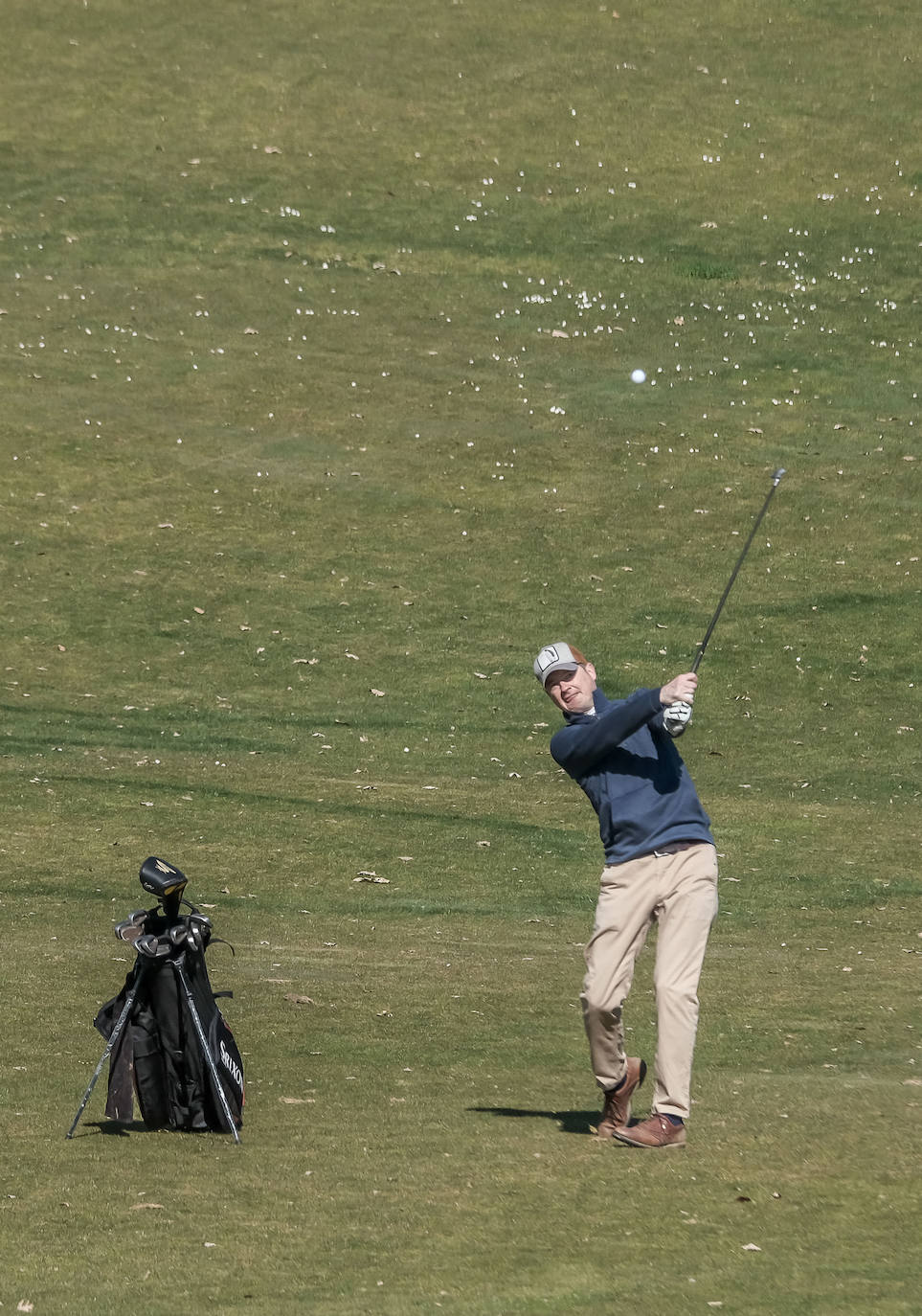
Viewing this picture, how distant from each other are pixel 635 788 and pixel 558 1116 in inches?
63.6

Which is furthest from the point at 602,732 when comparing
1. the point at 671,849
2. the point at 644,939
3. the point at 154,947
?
the point at 154,947

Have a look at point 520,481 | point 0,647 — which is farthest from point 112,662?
point 520,481

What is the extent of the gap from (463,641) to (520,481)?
439 centimetres

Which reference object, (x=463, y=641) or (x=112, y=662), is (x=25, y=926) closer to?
(x=112, y=662)

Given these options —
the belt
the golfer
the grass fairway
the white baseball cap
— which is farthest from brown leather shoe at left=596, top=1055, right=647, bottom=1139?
the white baseball cap

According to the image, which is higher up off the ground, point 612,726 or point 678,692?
point 678,692

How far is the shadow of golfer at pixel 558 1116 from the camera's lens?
335 inches

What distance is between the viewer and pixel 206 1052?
26.6ft

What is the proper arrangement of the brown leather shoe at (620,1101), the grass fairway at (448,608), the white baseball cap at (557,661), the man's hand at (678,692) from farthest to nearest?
the white baseball cap at (557,661), the brown leather shoe at (620,1101), the man's hand at (678,692), the grass fairway at (448,608)

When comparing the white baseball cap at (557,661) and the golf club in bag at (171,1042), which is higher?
the white baseball cap at (557,661)

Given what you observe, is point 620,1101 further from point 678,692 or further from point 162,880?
point 162,880

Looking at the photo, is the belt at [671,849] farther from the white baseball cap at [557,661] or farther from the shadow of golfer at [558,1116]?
the shadow of golfer at [558,1116]

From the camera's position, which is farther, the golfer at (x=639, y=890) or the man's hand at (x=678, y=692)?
the golfer at (x=639, y=890)

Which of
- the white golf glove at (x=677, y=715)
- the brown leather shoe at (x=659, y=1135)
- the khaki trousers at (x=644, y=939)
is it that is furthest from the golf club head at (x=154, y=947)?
the white golf glove at (x=677, y=715)
